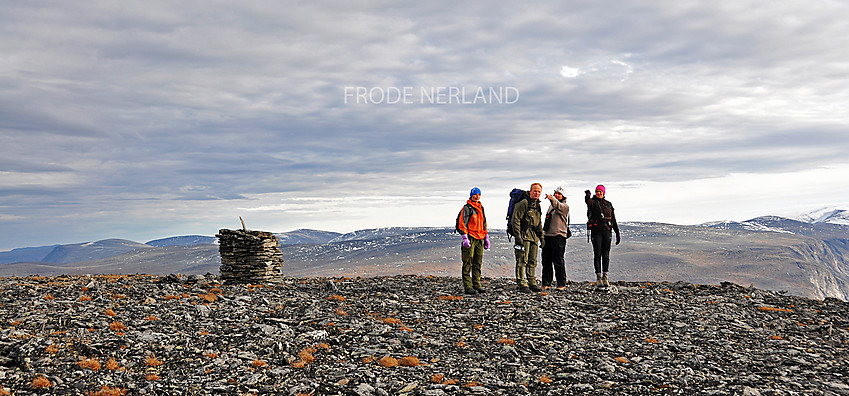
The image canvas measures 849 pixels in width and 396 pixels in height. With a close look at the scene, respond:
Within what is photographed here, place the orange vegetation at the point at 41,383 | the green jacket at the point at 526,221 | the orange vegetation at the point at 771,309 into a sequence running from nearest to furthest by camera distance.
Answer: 1. the orange vegetation at the point at 41,383
2. the orange vegetation at the point at 771,309
3. the green jacket at the point at 526,221

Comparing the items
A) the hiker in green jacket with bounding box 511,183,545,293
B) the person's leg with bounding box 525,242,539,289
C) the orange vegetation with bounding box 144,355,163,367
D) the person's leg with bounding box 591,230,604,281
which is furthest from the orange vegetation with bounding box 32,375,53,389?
the person's leg with bounding box 591,230,604,281

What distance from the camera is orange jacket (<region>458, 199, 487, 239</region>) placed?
19.5 metres

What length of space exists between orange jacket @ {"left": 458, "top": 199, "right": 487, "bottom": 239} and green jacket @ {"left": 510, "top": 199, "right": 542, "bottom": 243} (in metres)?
1.36

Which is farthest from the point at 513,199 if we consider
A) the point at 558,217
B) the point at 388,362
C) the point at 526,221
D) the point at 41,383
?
the point at 41,383

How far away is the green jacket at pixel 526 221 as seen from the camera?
2033 centimetres

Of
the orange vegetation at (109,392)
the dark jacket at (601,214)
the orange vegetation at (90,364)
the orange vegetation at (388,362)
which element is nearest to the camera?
the orange vegetation at (109,392)

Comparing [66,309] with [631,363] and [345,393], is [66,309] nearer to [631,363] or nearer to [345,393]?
[345,393]

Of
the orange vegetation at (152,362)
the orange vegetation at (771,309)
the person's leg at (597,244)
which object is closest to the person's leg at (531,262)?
the person's leg at (597,244)

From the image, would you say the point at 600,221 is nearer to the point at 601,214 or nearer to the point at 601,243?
the point at 601,214

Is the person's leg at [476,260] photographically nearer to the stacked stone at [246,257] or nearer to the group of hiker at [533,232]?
the group of hiker at [533,232]

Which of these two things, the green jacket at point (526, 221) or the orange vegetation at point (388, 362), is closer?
the orange vegetation at point (388, 362)

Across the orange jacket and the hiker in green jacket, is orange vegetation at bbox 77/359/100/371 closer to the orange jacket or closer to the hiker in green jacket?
the orange jacket

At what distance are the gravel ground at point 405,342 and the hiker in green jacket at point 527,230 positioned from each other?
3.66ft

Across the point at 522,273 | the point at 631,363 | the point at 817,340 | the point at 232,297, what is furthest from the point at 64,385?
the point at 817,340
